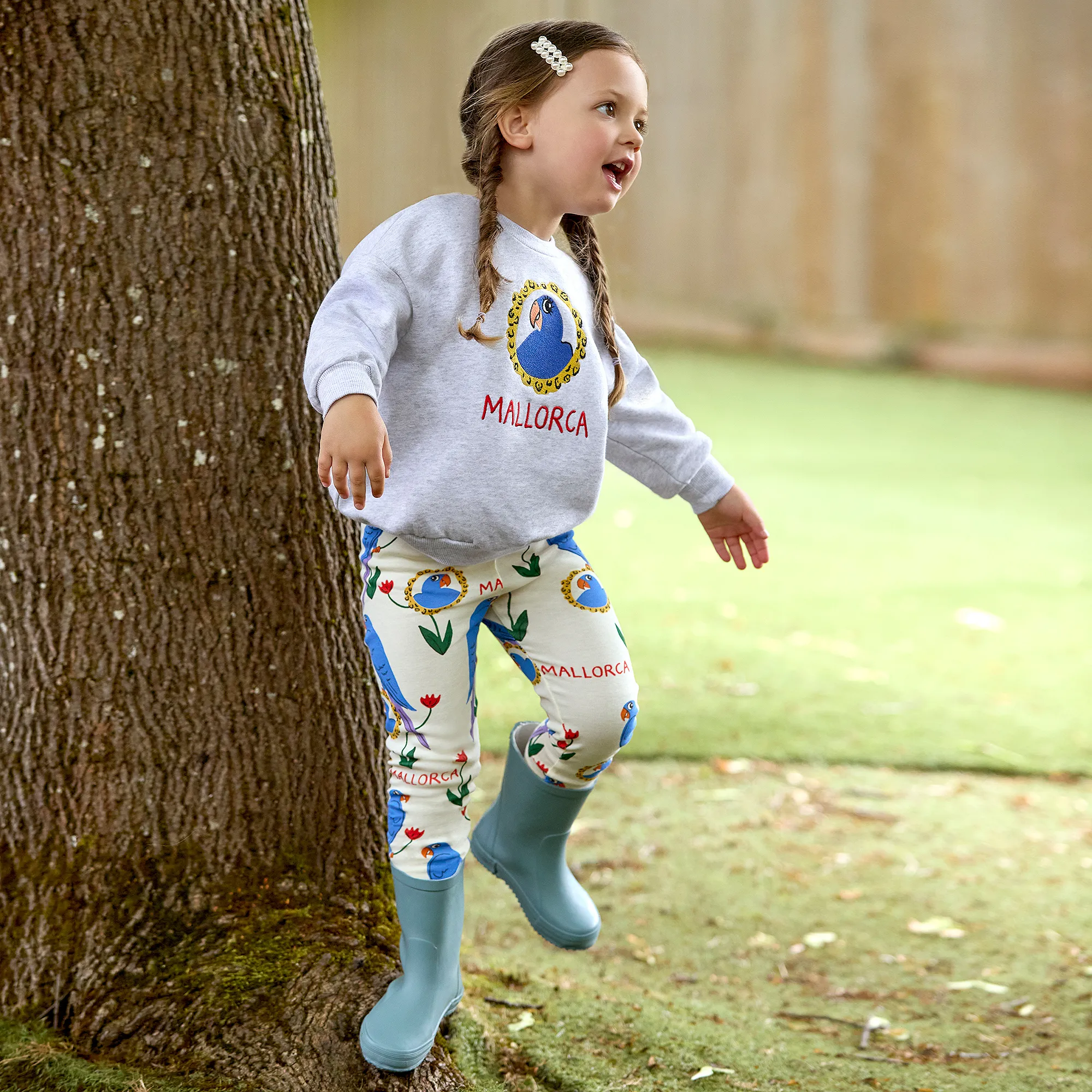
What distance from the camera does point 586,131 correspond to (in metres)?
1.56

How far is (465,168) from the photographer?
165 cm

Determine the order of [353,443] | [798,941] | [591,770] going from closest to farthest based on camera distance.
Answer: [353,443], [591,770], [798,941]

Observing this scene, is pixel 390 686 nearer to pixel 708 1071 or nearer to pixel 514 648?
pixel 514 648

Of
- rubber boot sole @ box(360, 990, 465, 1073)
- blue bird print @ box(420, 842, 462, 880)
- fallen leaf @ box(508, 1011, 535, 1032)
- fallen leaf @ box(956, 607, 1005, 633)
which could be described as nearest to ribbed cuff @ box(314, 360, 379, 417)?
blue bird print @ box(420, 842, 462, 880)

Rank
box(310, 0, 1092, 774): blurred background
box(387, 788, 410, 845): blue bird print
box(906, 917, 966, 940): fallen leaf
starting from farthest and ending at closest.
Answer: box(310, 0, 1092, 774): blurred background
box(906, 917, 966, 940): fallen leaf
box(387, 788, 410, 845): blue bird print

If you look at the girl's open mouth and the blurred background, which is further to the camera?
the blurred background

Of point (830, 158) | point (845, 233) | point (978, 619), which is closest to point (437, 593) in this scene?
point (978, 619)

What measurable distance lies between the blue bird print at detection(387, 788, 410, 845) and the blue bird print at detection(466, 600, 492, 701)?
140mm

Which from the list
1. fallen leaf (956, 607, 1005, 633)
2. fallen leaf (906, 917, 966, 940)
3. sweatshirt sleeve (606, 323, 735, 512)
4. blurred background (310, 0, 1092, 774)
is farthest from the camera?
blurred background (310, 0, 1092, 774)

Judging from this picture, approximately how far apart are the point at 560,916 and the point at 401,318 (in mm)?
817

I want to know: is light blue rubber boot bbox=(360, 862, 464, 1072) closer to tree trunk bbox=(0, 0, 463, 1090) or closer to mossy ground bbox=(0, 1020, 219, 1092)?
tree trunk bbox=(0, 0, 463, 1090)

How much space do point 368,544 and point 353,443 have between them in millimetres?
304

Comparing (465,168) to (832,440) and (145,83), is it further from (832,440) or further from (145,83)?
(832,440)

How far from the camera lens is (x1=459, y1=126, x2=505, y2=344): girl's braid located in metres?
1.56
